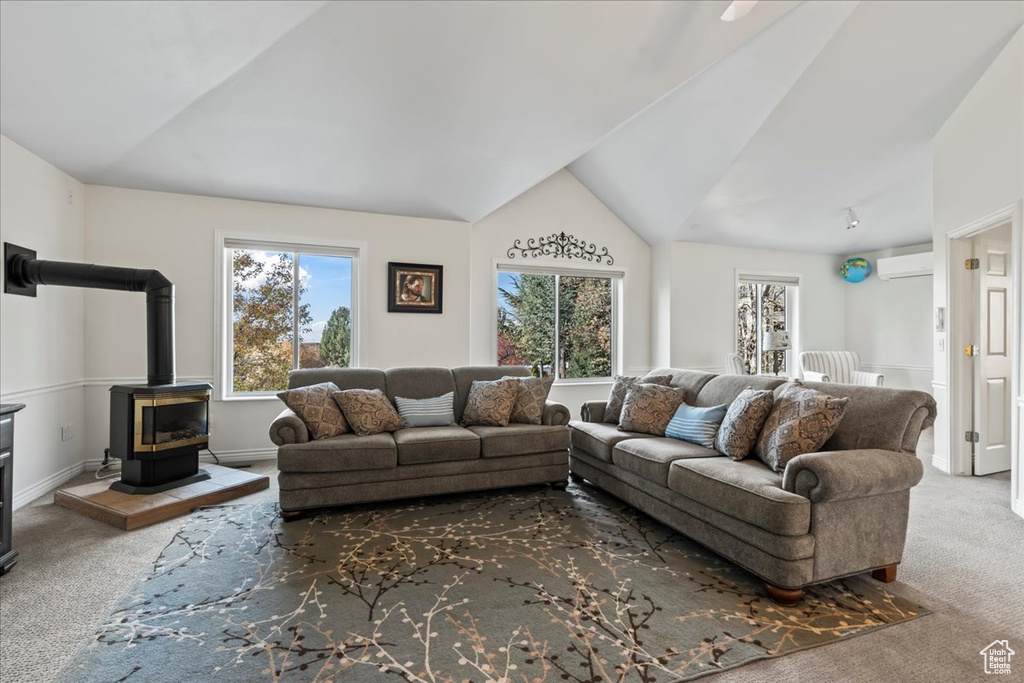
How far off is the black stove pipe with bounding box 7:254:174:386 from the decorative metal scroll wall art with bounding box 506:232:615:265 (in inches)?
132

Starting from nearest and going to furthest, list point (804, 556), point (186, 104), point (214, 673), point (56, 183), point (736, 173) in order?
point (214, 673) → point (804, 556) → point (186, 104) → point (56, 183) → point (736, 173)

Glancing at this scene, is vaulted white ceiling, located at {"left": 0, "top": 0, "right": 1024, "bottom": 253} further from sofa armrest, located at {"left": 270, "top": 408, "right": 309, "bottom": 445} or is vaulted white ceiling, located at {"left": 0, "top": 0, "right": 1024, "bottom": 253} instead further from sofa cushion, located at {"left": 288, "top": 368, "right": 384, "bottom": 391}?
→ sofa armrest, located at {"left": 270, "top": 408, "right": 309, "bottom": 445}

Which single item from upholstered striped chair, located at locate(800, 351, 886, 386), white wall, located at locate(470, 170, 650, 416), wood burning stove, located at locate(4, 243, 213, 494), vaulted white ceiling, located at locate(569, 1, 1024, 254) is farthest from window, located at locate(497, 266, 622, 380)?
wood burning stove, located at locate(4, 243, 213, 494)

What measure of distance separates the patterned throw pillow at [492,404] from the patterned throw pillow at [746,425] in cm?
157

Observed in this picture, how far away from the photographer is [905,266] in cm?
639

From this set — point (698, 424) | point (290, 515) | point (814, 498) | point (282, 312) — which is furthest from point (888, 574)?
point (282, 312)

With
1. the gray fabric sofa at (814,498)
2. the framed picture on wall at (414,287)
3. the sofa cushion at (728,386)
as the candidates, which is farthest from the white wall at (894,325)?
the framed picture on wall at (414,287)

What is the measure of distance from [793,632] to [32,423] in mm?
4795

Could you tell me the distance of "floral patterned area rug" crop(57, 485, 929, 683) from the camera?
1779 mm

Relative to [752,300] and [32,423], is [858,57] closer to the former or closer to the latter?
[752,300]

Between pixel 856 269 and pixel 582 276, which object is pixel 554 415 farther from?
pixel 856 269

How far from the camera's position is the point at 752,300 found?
6883 millimetres

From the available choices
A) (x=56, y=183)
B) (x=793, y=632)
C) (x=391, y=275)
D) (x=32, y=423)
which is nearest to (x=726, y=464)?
(x=793, y=632)

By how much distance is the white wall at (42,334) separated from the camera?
3.31m
